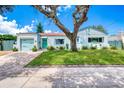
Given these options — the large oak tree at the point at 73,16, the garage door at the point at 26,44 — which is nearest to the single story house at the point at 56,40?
the garage door at the point at 26,44

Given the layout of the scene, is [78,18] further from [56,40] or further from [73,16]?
[56,40]

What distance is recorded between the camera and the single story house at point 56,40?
2385cm

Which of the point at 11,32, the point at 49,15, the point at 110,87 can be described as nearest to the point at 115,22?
the point at 11,32

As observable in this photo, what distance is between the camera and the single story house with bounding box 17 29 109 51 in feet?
78.2

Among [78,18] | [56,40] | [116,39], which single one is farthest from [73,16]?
[116,39]

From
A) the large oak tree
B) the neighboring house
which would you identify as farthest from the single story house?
the large oak tree

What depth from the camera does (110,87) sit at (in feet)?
19.0

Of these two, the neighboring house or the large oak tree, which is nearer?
the large oak tree

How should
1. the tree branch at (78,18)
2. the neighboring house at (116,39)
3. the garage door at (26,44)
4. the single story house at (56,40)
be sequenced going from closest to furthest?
the tree branch at (78,18) → the single story house at (56,40) → the garage door at (26,44) → the neighboring house at (116,39)

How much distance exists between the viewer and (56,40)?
25922 millimetres

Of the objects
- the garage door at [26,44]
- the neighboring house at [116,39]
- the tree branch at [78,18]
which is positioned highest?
the tree branch at [78,18]

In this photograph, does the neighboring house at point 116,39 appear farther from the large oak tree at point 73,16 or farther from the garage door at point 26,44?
the large oak tree at point 73,16

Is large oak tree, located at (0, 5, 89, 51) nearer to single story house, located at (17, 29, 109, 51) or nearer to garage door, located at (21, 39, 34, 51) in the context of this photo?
single story house, located at (17, 29, 109, 51)
